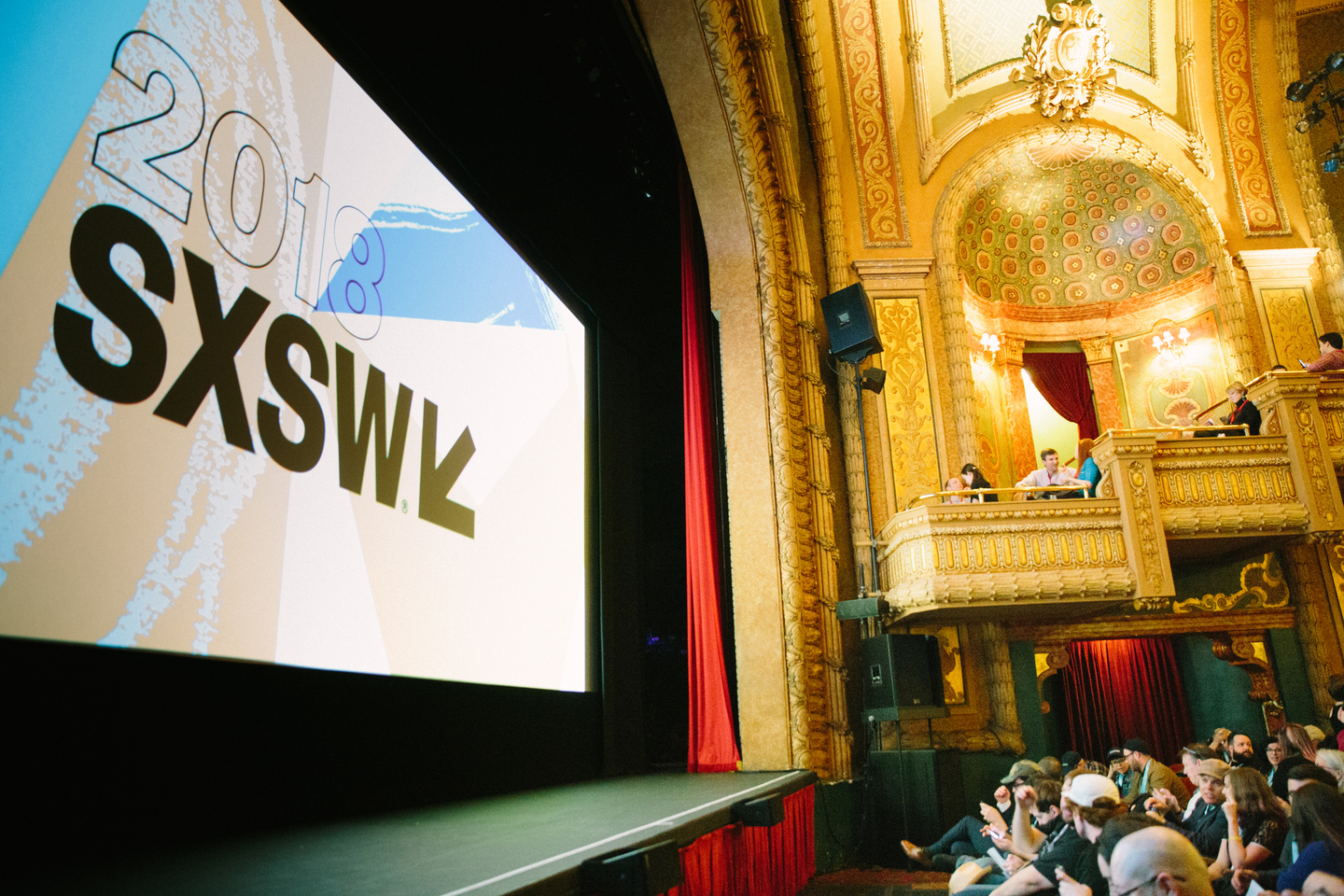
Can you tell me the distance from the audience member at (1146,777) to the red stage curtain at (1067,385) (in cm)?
532

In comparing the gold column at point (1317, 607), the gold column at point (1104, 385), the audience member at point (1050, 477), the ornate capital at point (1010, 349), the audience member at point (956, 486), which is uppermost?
the ornate capital at point (1010, 349)

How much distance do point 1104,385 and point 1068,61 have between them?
373 centimetres

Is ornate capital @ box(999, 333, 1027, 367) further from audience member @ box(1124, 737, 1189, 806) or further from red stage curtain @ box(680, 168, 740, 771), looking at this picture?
audience member @ box(1124, 737, 1189, 806)

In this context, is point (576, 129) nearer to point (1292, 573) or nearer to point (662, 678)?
point (662, 678)

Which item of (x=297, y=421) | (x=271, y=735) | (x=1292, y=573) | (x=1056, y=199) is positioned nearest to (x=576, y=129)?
(x=297, y=421)

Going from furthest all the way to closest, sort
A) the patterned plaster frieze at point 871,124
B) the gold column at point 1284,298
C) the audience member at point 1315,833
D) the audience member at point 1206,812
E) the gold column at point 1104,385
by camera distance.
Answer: the gold column at point 1104,385, the gold column at point 1284,298, the patterned plaster frieze at point 871,124, the audience member at point 1206,812, the audience member at point 1315,833

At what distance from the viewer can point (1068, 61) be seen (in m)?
8.75

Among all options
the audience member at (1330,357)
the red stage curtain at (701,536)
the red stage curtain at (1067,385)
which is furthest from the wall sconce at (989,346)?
the red stage curtain at (701,536)

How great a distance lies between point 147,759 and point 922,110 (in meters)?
8.72

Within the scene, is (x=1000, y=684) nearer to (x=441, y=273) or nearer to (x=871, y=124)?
(x=871, y=124)

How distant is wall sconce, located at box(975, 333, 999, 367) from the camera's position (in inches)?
383

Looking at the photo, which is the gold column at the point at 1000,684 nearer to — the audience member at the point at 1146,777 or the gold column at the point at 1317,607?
the audience member at the point at 1146,777

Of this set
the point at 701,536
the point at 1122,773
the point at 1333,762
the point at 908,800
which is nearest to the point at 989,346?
the point at 701,536

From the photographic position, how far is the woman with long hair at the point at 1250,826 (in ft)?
9.00
